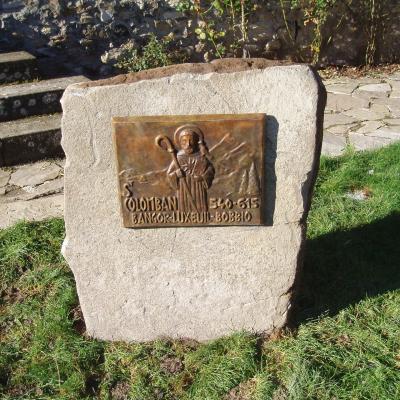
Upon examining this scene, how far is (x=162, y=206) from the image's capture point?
2371 millimetres

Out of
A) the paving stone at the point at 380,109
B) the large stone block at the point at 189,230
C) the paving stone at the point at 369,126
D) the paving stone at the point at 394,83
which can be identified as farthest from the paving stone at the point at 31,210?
the paving stone at the point at 394,83

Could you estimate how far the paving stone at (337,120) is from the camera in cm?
521

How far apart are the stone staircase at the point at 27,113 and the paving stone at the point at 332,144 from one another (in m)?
2.16

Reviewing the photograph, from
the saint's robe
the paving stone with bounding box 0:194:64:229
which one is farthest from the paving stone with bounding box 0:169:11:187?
the saint's robe

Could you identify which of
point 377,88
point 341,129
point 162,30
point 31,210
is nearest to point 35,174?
point 31,210

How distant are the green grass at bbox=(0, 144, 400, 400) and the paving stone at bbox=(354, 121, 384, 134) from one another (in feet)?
6.16

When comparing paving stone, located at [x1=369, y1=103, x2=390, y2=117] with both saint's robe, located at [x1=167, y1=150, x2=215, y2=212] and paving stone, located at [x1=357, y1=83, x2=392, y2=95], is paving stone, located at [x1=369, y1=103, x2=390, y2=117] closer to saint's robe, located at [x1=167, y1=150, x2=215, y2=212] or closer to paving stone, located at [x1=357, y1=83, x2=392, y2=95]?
paving stone, located at [x1=357, y1=83, x2=392, y2=95]

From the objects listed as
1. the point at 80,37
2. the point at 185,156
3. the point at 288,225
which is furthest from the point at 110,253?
the point at 80,37

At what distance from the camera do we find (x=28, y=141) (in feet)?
14.9

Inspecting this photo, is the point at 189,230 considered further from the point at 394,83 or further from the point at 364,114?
the point at 394,83

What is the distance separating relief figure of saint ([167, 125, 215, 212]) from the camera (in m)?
2.20

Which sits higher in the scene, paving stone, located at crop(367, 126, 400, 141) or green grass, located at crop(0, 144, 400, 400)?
paving stone, located at crop(367, 126, 400, 141)

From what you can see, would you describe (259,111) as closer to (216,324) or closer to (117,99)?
(117,99)

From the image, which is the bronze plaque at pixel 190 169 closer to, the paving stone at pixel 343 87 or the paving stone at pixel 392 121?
the paving stone at pixel 392 121
